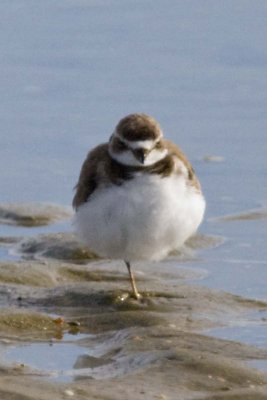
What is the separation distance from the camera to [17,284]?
8219mm

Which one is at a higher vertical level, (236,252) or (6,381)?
(6,381)

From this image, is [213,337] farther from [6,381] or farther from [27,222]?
[27,222]

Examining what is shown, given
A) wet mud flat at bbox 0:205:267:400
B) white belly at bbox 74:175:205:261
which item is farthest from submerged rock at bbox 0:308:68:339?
white belly at bbox 74:175:205:261

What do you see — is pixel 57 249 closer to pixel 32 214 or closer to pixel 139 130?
pixel 32 214

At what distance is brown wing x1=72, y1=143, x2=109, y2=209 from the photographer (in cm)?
776

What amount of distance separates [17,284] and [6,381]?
2228 millimetres

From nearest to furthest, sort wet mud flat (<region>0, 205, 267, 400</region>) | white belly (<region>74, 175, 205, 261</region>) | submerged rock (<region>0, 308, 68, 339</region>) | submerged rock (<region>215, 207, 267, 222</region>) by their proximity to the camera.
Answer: wet mud flat (<region>0, 205, 267, 400</region>) → submerged rock (<region>0, 308, 68, 339</region>) → white belly (<region>74, 175, 205, 261</region>) → submerged rock (<region>215, 207, 267, 222</region>)

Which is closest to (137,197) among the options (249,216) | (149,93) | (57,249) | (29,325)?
(29,325)

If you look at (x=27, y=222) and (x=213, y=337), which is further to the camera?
(x=27, y=222)

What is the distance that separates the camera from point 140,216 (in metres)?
7.54

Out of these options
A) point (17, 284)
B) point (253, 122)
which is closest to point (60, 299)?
point (17, 284)

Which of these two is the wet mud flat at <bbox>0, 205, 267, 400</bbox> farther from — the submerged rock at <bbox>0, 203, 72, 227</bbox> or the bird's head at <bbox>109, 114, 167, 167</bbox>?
the bird's head at <bbox>109, 114, 167, 167</bbox>

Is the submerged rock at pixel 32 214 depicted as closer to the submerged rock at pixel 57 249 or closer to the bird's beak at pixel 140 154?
the submerged rock at pixel 57 249

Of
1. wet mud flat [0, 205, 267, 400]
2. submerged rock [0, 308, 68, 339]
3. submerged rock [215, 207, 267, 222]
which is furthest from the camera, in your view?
submerged rock [215, 207, 267, 222]
